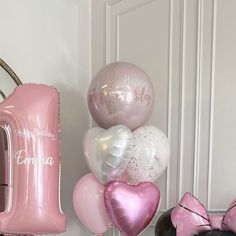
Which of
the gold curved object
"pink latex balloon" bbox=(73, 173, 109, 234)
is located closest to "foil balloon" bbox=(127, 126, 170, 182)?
"pink latex balloon" bbox=(73, 173, 109, 234)

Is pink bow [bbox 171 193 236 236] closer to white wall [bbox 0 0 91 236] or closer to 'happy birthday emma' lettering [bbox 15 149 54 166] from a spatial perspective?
'happy birthday emma' lettering [bbox 15 149 54 166]

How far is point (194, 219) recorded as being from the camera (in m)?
1.39

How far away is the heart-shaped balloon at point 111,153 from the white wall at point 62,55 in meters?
0.66

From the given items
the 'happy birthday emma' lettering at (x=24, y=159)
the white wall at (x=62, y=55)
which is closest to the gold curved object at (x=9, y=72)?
Result: the white wall at (x=62, y=55)

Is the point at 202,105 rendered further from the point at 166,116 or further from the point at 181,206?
the point at 181,206

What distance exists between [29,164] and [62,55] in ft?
3.19

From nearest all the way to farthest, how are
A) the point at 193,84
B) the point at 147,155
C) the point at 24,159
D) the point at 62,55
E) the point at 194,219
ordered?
the point at 194,219
the point at 24,159
the point at 147,155
the point at 193,84
the point at 62,55

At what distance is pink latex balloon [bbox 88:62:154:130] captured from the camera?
1673 mm

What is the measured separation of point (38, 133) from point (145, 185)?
49cm

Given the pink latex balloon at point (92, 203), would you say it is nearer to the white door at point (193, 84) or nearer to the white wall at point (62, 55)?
the white door at point (193, 84)

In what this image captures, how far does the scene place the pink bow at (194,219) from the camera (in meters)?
1.37

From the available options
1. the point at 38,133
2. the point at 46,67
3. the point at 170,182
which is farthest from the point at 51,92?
the point at 170,182

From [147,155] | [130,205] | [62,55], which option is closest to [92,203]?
[130,205]

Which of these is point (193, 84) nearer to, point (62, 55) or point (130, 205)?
point (130, 205)
